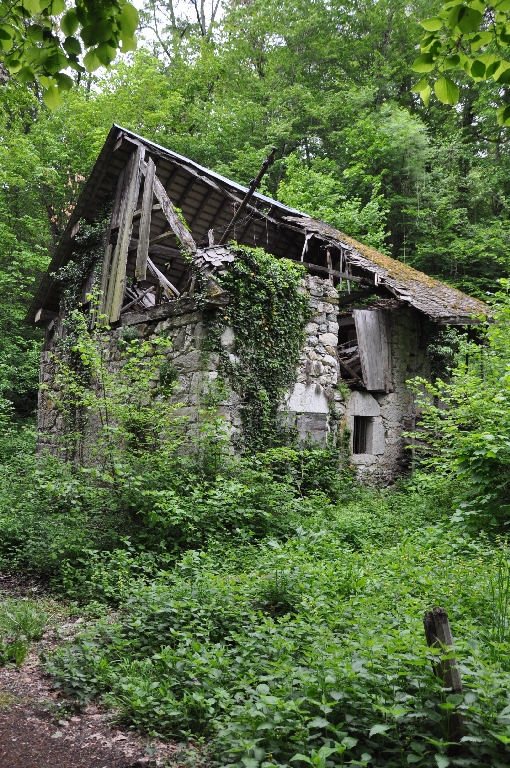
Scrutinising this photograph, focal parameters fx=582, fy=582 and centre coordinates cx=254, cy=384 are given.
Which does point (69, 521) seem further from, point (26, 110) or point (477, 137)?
point (477, 137)

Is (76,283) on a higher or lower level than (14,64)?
higher

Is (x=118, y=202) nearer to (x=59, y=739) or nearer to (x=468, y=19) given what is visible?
(x=468, y=19)

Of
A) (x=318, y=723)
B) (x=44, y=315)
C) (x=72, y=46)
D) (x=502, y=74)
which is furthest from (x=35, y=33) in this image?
(x=44, y=315)

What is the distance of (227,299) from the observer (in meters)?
8.58

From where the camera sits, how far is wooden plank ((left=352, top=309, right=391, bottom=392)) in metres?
12.1

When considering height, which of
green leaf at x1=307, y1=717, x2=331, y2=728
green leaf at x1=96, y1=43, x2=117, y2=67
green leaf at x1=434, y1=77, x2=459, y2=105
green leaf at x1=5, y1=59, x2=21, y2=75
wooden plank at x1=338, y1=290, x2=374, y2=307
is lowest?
green leaf at x1=307, y1=717, x2=331, y2=728

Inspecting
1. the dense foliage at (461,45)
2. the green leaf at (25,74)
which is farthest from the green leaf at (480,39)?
the green leaf at (25,74)

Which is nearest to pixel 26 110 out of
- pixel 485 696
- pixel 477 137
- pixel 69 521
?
pixel 477 137

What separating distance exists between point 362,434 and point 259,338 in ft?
13.6

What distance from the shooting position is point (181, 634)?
3.85 m

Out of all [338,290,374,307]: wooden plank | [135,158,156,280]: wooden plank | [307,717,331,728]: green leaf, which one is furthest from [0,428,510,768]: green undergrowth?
[338,290,374,307]: wooden plank

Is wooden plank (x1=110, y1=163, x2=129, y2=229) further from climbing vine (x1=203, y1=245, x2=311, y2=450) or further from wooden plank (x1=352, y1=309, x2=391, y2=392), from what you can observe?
wooden plank (x1=352, y1=309, x2=391, y2=392)

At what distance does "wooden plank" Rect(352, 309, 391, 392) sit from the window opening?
68cm

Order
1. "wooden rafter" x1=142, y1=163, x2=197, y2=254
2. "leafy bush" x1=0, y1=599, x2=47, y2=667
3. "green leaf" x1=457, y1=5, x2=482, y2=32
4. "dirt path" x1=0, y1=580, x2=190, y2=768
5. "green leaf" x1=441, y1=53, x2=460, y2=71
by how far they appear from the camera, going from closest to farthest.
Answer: "dirt path" x1=0, y1=580, x2=190, y2=768
"green leaf" x1=457, y1=5, x2=482, y2=32
"green leaf" x1=441, y1=53, x2=460, y2=71
"leafy bush" x1=0, y1=599, x2=47, y2=667
"wooden rafter" x1=142, y1=163, x2=197, y2=254
